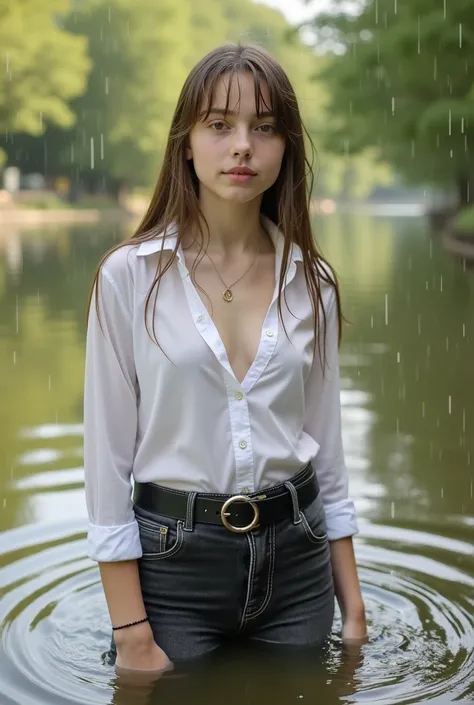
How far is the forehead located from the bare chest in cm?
37

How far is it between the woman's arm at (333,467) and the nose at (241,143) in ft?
1.48

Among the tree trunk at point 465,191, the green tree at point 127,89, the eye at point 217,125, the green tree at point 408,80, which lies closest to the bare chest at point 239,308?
the eye at point 217,125

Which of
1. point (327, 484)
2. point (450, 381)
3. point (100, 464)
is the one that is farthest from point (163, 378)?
point (450, 381)

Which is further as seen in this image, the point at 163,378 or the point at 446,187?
the point at 446,187

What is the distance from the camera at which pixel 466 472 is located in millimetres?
5578

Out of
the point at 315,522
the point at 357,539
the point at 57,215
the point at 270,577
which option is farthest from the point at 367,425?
the point at 57,215

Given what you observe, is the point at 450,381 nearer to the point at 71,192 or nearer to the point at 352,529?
the point at 352,529

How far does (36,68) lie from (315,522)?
39.3m

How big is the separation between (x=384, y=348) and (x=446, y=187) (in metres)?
35.7

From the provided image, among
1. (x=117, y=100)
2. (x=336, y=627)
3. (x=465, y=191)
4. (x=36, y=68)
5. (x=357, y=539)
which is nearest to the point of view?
(x=336, y=627)

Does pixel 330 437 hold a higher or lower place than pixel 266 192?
lower

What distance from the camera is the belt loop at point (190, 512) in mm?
2590

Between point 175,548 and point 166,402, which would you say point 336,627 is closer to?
point 175,548

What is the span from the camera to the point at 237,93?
102 inches
